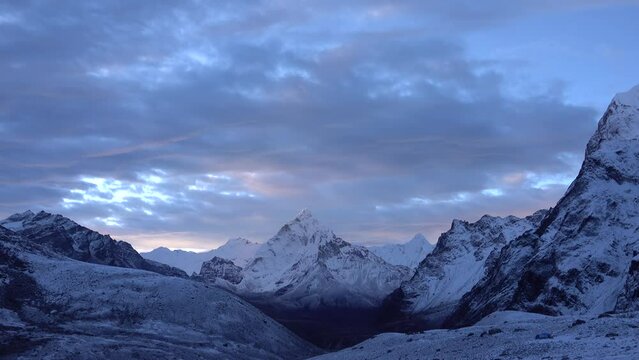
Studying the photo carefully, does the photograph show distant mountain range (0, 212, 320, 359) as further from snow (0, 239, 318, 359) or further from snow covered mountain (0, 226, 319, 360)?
snow covered mountain (0, 226, 319, 360)

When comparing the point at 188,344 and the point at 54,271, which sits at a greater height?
the point at 54,271

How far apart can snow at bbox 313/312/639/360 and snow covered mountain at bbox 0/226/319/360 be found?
126 feet

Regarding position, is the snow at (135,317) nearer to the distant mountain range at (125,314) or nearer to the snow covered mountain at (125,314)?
the distant mountain range at (125,314)

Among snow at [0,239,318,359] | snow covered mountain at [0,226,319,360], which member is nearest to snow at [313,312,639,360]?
snow covered mountain at [0,226,319,360]

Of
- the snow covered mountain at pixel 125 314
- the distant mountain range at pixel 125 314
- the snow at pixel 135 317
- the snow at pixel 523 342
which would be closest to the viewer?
the snow at pixel 523 342

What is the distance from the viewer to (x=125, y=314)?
138250 mm

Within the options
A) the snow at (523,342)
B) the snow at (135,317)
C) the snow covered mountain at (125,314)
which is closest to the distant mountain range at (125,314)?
the snow at (135,317)

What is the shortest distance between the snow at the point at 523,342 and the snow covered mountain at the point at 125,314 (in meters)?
38.3

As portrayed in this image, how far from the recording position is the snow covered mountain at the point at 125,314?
382ft

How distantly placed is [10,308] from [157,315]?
78.7 ft

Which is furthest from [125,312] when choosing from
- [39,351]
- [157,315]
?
[39,351]

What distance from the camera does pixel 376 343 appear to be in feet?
298

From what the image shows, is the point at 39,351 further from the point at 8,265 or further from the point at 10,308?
the point at 8,265

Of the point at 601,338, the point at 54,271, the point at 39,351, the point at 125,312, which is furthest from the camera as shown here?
the point at 54,271
